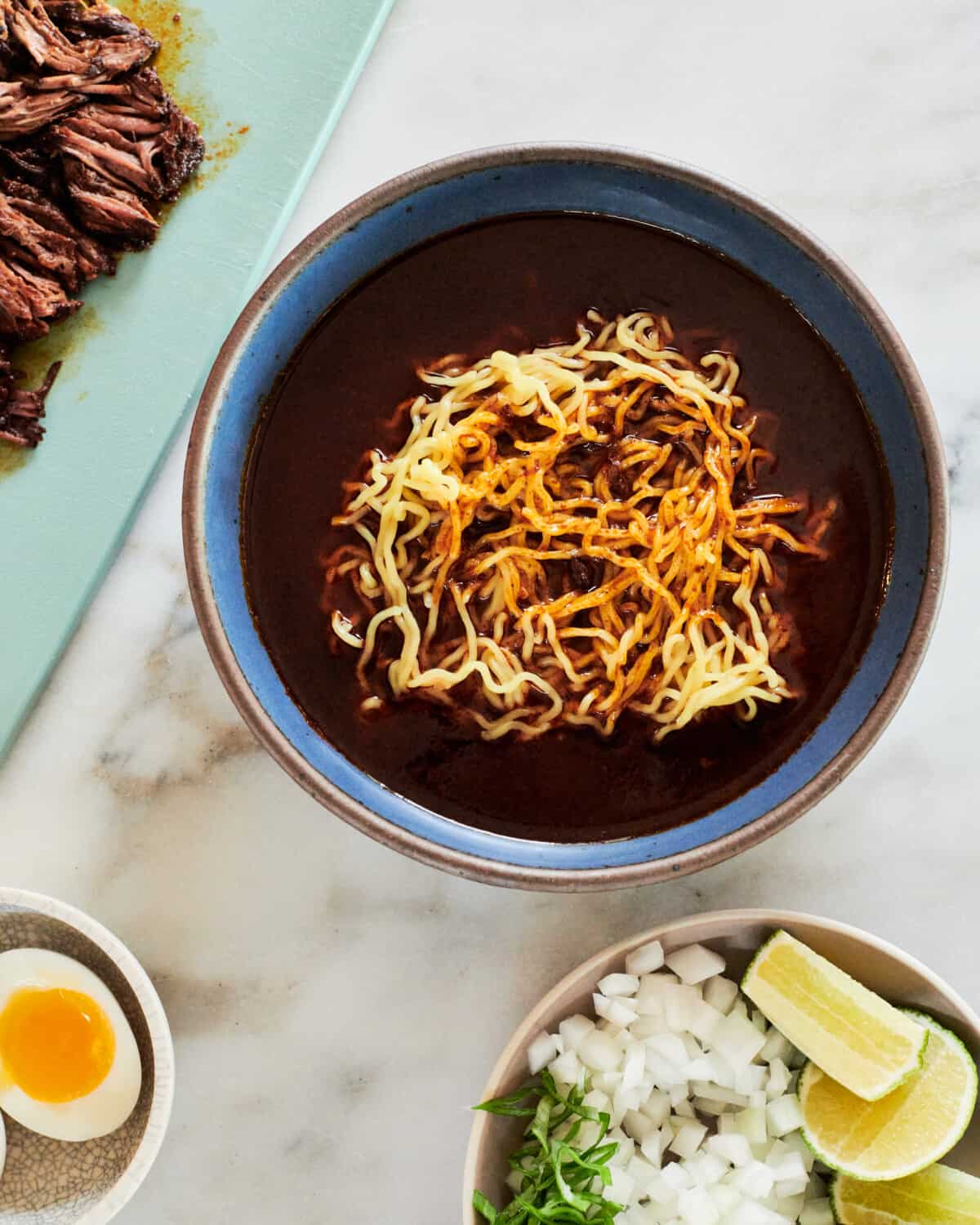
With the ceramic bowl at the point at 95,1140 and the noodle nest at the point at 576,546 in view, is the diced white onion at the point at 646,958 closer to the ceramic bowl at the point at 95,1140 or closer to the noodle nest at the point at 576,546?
the noodle nest at the point at 576,546

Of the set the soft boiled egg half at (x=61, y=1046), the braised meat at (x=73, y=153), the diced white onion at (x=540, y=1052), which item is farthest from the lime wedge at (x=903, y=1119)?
the braised meat at (x=73, y=153)

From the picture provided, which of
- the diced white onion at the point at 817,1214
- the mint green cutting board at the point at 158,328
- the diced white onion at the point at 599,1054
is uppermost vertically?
the mint green cutting board at the point at 158,328

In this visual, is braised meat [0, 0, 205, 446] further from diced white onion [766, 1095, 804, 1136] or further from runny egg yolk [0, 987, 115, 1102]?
diced white onion [766, 1095, 804, 1136]

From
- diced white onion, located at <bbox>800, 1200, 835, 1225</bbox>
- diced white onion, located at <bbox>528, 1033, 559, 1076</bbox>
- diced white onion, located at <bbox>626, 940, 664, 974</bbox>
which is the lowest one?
diced white onion, located at <bbox>800, 1200, 835, 1225</bbox>

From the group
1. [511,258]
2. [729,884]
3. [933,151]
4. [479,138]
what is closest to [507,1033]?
[729,884]

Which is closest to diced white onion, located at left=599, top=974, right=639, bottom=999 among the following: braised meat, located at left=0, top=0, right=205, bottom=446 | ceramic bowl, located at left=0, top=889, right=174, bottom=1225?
ceramic bowl, located at left=0, top=889, right=174, bottom=1225
